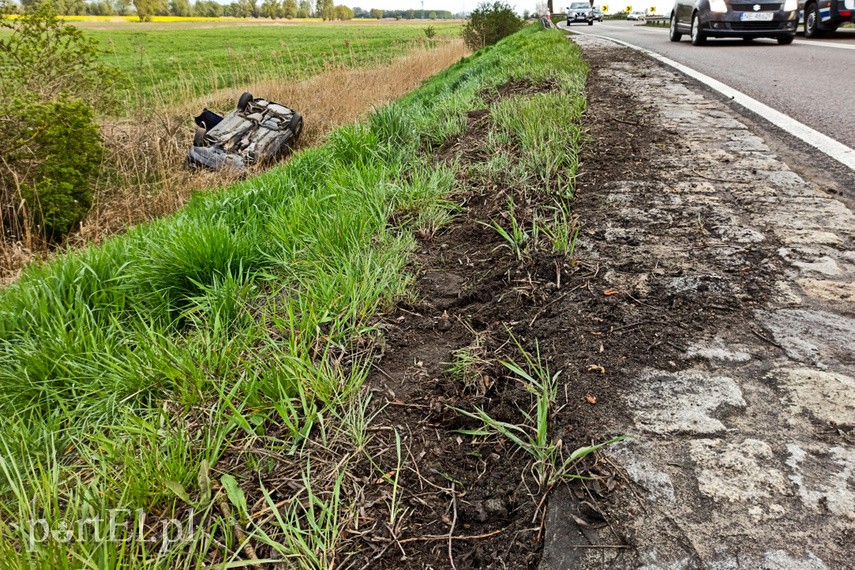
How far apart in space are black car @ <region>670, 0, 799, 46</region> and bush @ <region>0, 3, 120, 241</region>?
36.3 feet

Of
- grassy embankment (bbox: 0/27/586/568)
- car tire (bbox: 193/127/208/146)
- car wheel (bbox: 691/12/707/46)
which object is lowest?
grassy embankment (bbox: 0/27/586/568)

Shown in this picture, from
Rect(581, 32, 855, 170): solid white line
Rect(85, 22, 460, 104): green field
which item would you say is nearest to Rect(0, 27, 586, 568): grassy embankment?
Rect(581, 32, 855, 170): solid white line

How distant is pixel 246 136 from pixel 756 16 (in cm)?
990

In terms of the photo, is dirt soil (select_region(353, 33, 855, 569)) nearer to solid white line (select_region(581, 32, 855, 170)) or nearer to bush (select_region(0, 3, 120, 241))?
solid white line (select_region(581, 32, 855, 170))

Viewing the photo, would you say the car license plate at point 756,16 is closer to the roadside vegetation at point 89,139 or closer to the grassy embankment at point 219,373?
the roadside vegetation at point 89,139

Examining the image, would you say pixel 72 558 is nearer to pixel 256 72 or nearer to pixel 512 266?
pixel 512 266

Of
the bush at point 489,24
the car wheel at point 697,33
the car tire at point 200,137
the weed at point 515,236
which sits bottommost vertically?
the weed at point 515,236

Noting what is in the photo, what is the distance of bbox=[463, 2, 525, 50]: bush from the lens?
1973 cm

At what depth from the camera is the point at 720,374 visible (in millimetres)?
1494

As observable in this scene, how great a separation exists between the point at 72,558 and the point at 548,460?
1093 mm

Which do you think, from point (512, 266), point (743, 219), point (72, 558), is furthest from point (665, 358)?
point (72, 558)

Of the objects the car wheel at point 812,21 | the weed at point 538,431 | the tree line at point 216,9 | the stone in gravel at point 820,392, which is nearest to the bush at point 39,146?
the weed at point 538,431

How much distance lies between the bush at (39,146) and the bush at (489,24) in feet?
49.8

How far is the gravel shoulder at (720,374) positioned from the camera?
1.06m
